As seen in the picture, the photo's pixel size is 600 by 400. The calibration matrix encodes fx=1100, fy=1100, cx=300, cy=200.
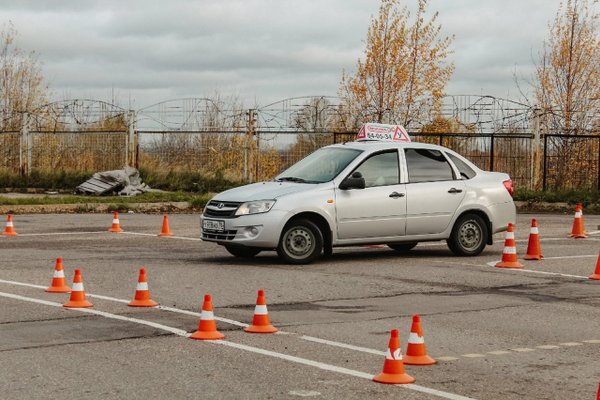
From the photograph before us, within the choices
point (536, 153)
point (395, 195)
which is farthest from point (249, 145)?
point (395, 195)

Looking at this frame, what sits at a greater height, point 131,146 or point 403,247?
point 131,146

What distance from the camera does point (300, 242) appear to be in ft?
50.1

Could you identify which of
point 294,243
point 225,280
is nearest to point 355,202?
point 294,243

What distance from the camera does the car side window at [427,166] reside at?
16250 millimetres

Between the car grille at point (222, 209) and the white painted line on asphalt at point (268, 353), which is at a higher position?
the car grille at point (222, 209)

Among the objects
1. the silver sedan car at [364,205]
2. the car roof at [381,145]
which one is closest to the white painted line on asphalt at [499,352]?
the silver sedan car at [364,205]

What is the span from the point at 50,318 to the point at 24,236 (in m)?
9.55

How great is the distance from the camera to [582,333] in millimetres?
10047

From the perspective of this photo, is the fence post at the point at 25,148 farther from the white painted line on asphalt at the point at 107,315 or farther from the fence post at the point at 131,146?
the white painted line on asphalt at the point at 107,315

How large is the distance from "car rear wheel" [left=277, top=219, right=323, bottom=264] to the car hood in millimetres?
447

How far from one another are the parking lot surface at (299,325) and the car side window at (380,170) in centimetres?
118

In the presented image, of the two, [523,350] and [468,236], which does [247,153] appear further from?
[523,350]

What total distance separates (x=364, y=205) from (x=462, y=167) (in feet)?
6.71

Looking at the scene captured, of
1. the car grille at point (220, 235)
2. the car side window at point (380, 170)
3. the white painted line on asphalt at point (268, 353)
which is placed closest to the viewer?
the white painted line on asphalt at point (268, 353)
